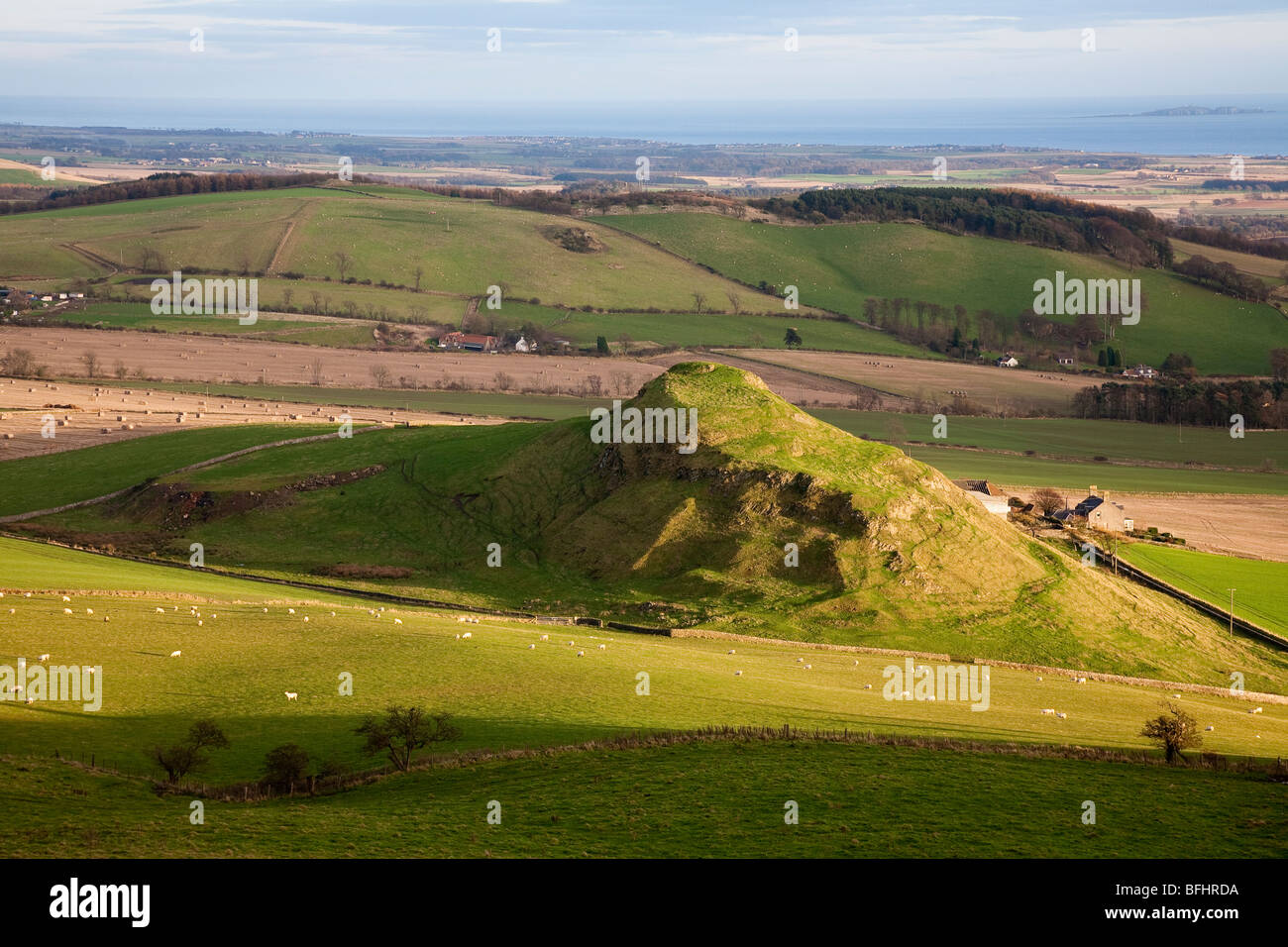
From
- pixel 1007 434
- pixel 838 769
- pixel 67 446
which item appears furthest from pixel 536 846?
pixel 1007 434

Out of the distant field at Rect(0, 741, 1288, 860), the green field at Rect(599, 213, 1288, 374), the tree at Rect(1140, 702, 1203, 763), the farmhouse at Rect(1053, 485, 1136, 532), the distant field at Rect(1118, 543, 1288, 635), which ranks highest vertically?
the green field at Rect(599, 213, 1288, 374)

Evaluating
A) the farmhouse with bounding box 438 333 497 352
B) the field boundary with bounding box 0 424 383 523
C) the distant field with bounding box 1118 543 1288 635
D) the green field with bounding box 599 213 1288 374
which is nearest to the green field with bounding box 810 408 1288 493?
the distant field with bounding box 1118 543 1288 635

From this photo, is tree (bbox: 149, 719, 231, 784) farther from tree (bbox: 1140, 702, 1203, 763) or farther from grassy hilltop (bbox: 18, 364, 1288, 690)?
tree (bbox: 1140, 702, 1203, 763)

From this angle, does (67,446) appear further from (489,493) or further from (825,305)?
(825,305)

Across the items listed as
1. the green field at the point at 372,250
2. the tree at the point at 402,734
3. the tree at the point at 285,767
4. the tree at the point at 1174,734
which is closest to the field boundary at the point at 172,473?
the tree at the point at 402,734

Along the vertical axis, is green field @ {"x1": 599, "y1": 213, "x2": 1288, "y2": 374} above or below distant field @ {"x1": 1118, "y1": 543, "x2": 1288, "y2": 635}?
above

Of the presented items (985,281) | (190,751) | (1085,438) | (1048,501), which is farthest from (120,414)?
(985,281)

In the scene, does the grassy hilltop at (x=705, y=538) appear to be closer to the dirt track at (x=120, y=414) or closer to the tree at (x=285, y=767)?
the dirt track at (x=120, y=414)
